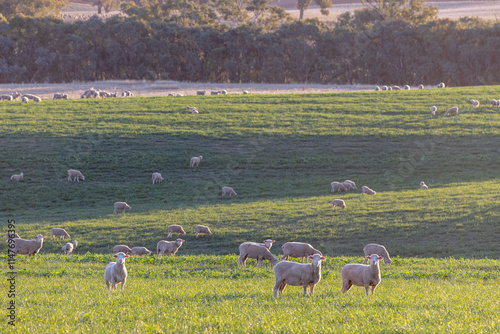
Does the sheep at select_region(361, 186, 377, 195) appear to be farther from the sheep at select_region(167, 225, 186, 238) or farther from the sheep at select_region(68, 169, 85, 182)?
the sheep at select_region(68, 169, 85, 182)

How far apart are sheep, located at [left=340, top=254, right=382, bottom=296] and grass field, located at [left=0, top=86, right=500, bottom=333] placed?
422 mm

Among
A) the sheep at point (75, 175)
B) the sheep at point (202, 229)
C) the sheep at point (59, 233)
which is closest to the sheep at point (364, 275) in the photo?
the sheep at point (202, 229)

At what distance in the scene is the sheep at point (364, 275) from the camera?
492 inches

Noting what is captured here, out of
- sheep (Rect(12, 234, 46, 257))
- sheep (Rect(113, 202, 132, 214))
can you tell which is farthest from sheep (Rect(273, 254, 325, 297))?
sheep (Rect(113, 202, 132, 214))

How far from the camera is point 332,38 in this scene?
100688 millimetres

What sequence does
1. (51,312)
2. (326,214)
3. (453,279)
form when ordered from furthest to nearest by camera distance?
(326,214)
(453,279)
(51,312)

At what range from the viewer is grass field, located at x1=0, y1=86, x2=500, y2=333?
1059 centimetres

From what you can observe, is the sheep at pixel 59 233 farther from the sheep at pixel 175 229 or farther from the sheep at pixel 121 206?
the sheep at pixel 121 206

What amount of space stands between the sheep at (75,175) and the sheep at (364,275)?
29980 mm

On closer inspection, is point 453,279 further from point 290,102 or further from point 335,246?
point 290,102

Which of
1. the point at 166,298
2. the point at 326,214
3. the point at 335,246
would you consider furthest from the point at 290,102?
the point at 166,298

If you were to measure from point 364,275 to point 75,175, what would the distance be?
30.7 m

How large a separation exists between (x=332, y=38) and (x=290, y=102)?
136 feet

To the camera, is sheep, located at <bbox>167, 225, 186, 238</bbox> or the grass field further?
sheep, located at <bbox>167, 225, 186, 238</bbox>
